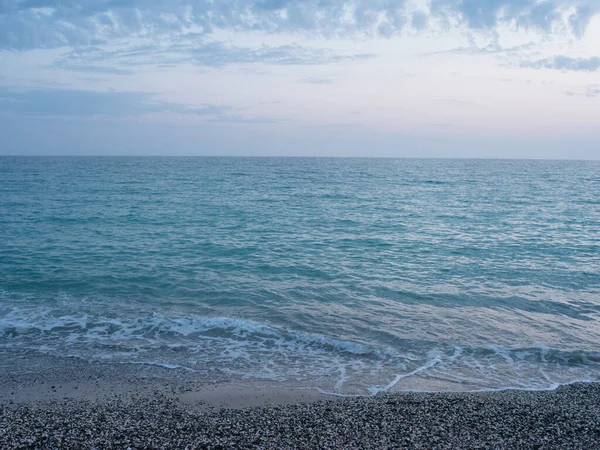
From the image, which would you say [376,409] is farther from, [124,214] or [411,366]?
[124,214]

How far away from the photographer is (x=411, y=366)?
37.4ft

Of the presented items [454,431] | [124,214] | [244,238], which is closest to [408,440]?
[454,431]

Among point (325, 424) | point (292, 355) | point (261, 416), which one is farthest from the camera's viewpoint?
point (292, 355)

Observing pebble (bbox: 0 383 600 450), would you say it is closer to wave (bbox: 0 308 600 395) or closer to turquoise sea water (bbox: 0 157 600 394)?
wave (bbox: 0 308 600 395)

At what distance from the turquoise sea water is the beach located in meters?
0.87

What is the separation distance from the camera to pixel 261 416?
8.59m

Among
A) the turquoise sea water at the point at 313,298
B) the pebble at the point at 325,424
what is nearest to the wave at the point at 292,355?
the turquoise sea water at the point at 313,298

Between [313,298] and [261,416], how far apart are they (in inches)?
321

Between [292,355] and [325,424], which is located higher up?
[325,424]

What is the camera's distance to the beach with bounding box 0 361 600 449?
24.9 ft

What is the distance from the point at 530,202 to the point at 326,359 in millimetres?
45649

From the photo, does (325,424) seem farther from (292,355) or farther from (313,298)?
(313,298)

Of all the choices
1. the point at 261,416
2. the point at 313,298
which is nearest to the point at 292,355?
the point at 261,416

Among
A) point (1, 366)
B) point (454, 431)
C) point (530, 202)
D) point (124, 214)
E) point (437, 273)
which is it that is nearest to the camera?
point (454, 431)
